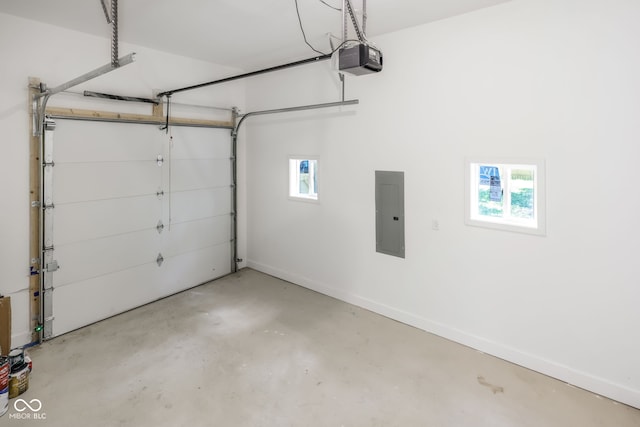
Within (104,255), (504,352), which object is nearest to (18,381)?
(104,255)

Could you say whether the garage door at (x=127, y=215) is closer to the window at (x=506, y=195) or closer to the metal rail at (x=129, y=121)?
the metal rail at (x=129, y=121)

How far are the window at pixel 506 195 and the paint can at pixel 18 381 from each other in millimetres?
3989

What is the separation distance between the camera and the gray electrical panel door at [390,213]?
3737mm

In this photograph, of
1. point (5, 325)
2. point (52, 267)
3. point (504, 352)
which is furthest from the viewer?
point (52, 267)

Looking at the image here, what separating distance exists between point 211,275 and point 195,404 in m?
2.76

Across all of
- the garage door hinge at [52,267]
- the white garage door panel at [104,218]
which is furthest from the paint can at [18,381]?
the white garage door panel at [104,218]

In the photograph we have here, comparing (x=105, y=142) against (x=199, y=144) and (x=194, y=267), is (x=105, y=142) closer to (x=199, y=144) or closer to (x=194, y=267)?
(x=199, y=144)

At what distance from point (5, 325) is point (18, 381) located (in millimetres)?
645

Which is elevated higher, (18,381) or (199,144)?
(199,144)

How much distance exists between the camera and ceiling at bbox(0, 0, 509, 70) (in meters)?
2.94

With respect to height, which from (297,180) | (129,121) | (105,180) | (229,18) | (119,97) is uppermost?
(229,18)

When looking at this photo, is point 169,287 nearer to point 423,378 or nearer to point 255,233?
point 255,233

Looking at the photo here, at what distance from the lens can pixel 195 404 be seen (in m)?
2.53

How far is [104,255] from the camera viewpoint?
3900mm
